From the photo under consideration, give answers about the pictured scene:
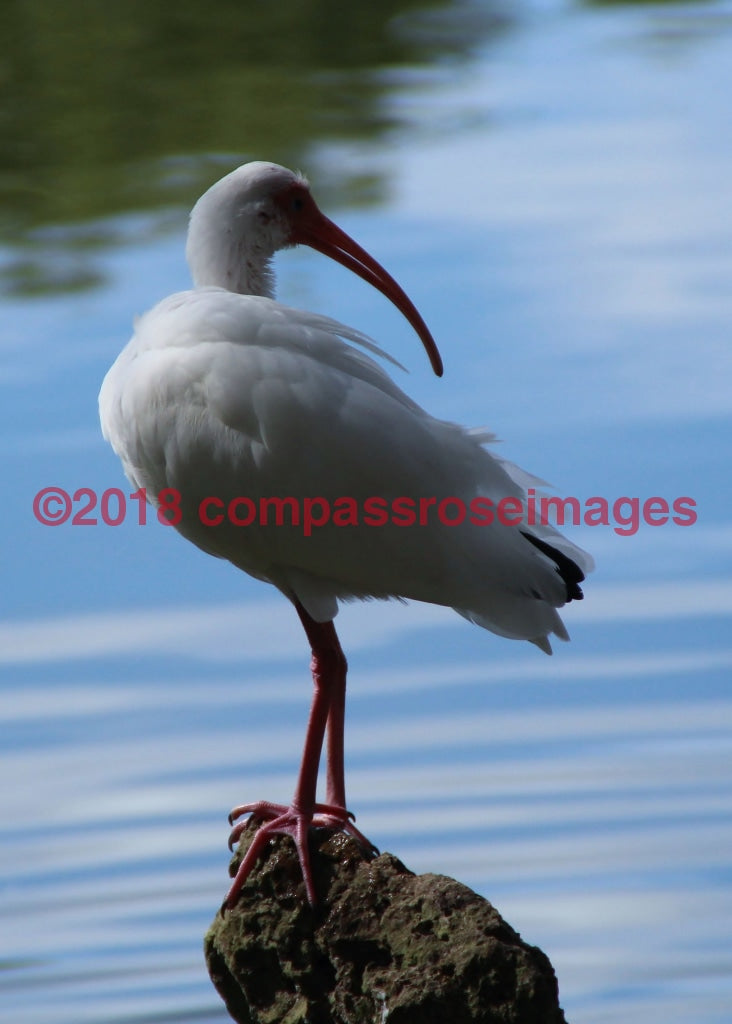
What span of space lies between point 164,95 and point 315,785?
60.8ft

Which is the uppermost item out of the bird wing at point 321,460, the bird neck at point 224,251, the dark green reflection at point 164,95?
the dark green reflection at point 164,95

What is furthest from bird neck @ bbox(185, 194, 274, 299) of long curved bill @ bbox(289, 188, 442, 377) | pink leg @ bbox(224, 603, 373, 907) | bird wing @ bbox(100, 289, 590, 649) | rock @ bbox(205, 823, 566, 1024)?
rock @ bbox(205, 823, 566, 1024)

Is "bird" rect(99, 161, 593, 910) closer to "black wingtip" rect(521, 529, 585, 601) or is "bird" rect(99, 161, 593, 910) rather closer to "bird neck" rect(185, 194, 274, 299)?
"black wingtip" rect(521, 529, 585, 601)

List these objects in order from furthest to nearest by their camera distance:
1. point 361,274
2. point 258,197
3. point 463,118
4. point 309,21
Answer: point 309,21 → point 463,118 → point 361,274 → point 258,197

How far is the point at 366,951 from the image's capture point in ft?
21.3

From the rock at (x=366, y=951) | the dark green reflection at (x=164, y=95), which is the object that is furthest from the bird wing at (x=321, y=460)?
the dark green reflection at (x=164, y=95)

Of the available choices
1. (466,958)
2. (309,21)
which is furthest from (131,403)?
(309,21)

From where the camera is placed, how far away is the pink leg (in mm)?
6691

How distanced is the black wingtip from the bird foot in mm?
1048

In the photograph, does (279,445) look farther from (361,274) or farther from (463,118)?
(463,118)

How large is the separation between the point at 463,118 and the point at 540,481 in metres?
17.1

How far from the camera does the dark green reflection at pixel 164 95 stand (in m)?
21.2

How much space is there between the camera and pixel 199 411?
273 inches

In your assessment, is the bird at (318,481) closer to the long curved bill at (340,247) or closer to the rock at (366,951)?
the rock at (366,951)
